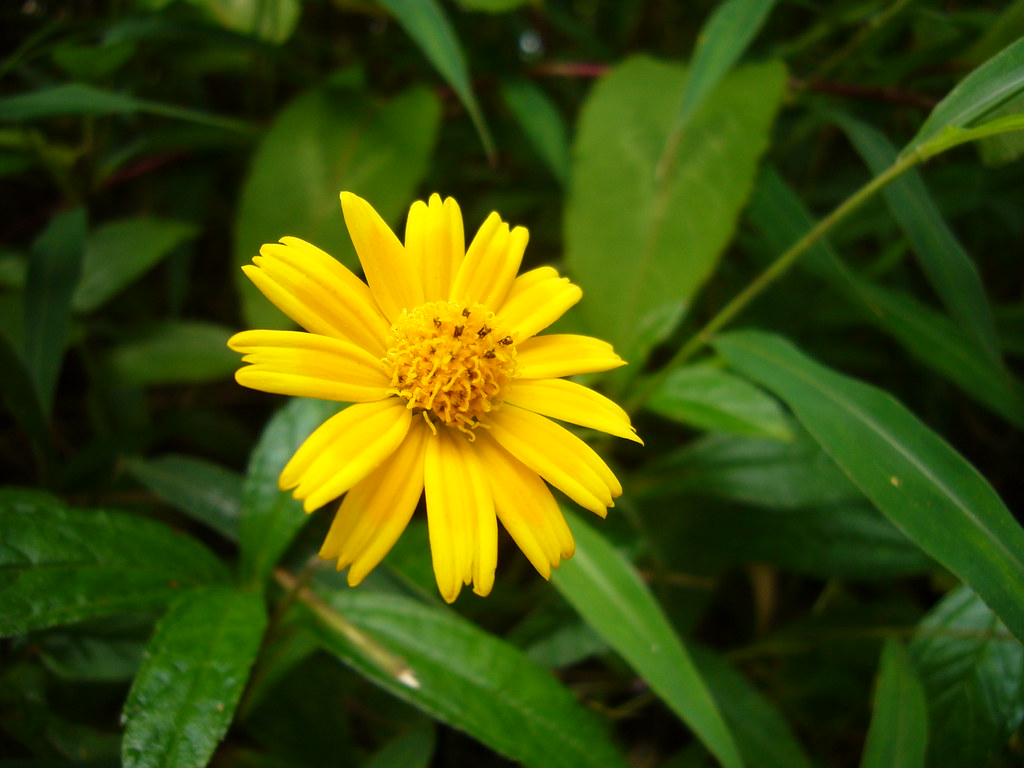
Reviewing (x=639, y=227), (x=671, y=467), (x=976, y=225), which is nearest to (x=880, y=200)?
(x=976, y=225)

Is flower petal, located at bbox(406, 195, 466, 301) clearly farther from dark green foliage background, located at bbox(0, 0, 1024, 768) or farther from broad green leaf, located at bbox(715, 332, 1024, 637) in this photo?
broad green leaf, located at bbox(715, 332, 1024, 637)

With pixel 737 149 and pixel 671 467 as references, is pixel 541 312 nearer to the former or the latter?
pixel 671 467

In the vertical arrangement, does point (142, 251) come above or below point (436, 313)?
above

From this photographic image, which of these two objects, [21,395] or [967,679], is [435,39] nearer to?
[21,395]

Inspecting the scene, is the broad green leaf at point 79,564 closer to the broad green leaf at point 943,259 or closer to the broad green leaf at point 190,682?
the broad green leaf at point 190,682

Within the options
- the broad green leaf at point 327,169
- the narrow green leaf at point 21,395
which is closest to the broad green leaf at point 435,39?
the broad green leaf at point 327,169
